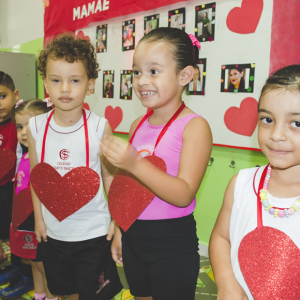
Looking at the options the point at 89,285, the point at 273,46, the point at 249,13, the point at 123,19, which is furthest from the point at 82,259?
the point at 123,19

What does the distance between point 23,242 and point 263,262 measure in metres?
1.16

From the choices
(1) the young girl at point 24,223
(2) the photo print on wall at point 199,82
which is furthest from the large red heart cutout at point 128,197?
(2) the photo print on wall at point 199,82

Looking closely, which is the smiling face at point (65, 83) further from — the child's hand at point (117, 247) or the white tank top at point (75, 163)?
the child's hand at point (117, 247)

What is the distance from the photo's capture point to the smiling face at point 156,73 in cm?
90

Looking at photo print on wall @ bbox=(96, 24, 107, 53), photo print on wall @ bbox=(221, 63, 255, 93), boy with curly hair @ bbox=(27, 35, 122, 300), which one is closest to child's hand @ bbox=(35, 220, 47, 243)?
boy with curly hair @ bbox=(27, 35, 122, 300)

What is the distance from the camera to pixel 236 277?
29.5 inches

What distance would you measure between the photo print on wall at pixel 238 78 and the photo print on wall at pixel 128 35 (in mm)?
877

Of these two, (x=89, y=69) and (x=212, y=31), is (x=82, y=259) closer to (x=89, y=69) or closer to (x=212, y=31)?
(x=89, y=69)

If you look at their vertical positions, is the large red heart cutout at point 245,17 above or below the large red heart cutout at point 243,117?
above

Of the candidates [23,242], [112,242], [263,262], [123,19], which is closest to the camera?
[263,262]

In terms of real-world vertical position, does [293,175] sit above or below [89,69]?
below

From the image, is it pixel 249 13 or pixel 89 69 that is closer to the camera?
pixel 89 69

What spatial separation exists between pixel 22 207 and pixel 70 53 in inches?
29.8

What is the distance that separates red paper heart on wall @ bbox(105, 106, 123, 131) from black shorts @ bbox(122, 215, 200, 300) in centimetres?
168
